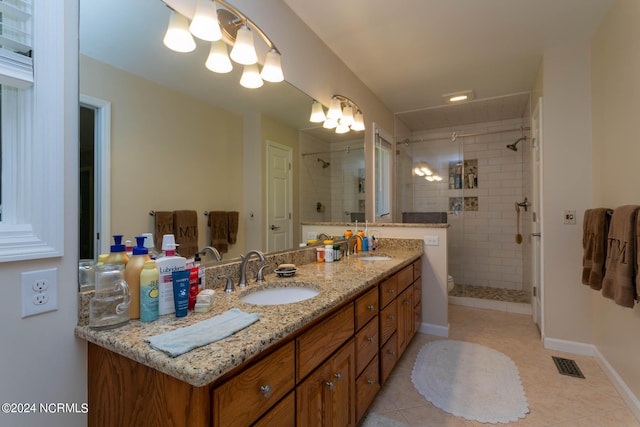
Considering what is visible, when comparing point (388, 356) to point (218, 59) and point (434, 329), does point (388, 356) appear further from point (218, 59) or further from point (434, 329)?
point (218, 59)

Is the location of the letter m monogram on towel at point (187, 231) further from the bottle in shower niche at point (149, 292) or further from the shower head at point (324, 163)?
the shower head at point (324, 163)

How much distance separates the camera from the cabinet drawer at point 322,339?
1049 mm

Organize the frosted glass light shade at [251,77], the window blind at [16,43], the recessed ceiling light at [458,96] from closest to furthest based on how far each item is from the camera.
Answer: the window blind at [16,43] → the frosted glass light shade at [251,77] → the recessed ceiling light at [458,96]

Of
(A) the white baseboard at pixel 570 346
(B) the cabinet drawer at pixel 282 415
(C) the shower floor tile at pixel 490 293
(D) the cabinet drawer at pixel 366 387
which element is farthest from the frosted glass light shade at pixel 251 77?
(C) the shower floor tile at pixel 490 293

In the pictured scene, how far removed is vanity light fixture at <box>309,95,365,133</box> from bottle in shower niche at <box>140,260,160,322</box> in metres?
1.58

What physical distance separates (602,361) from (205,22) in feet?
10.8

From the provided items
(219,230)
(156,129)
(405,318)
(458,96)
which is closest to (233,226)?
(219,230)

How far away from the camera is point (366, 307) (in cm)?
158

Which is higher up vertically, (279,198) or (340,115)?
(340,115)

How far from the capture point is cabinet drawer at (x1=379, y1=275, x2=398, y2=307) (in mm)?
1807

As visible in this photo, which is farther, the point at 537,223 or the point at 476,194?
the point at 476,194

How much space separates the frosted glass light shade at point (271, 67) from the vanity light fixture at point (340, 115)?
50cm

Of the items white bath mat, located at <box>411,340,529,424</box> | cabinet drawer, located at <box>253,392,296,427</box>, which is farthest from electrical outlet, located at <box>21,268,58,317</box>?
white bath mat, located at <box>411,340,529,424</box>

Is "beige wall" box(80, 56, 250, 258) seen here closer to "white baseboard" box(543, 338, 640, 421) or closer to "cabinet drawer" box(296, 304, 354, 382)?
"cabinet drawer" box(296, 304, 354, 382)
